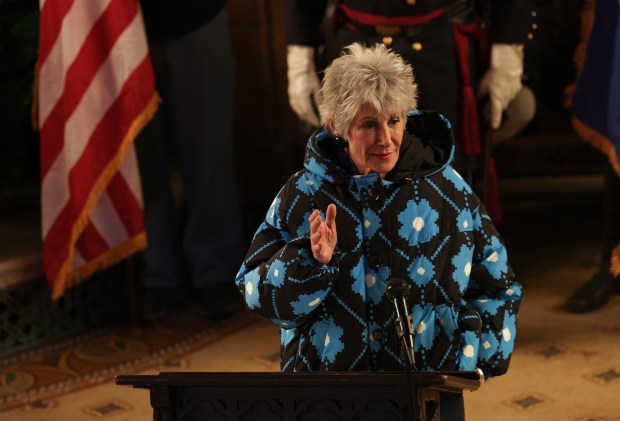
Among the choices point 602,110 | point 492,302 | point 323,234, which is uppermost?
point 323,234

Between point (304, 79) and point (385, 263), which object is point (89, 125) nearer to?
point (304, 79)

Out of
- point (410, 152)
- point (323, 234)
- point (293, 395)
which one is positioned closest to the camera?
point (293, 395)

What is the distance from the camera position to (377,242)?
2270mm

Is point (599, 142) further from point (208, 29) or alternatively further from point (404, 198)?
point (404, 198)

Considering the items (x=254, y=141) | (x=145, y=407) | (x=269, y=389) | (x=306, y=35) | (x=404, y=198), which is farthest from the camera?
(x=254, y=141)

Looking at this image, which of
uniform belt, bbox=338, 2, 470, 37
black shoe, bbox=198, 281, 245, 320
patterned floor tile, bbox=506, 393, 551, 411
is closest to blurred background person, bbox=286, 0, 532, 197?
uniform belt, bbox=338, 2, 470, 37

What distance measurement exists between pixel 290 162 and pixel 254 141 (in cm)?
20

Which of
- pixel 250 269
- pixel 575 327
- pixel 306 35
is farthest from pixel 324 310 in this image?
pixel 575 327

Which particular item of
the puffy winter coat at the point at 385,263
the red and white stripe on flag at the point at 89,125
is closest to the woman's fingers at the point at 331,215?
the puffy winter coat at the point at 385,263

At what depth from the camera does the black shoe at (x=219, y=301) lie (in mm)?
4668

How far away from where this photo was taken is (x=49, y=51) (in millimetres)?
4309

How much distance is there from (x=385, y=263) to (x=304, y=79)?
6.16ft

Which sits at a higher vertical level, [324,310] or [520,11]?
[520,11]

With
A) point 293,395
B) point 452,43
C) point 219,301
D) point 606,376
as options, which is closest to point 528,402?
point 606,376
